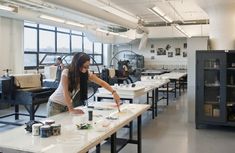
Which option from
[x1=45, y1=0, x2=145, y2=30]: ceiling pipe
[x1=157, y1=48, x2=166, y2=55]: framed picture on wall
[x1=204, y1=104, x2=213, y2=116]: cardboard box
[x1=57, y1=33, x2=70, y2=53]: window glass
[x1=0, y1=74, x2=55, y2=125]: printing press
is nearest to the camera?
[x1=45, y1=0, x2=145, y2=30]: ceiling pipe

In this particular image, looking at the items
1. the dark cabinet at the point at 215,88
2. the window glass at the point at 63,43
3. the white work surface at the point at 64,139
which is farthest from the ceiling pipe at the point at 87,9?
the window glass at the point at 63,43

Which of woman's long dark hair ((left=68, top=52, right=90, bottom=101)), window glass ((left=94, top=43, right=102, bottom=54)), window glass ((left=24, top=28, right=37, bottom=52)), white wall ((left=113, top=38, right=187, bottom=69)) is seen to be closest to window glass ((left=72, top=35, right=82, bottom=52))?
window glass ((left=94, top=43, right=102, bottom=54))

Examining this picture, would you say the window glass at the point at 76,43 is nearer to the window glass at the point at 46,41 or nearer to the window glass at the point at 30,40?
the window glass at the point at 46,41

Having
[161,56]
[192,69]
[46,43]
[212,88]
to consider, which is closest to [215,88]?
[212,88]

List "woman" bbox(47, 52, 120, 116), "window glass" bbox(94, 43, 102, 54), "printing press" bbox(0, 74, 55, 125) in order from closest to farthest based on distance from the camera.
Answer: "woman" bbox(47, 52, 120, 116)
"printing press" bbox(0, 74, 55, 125)
"window glass" bbox(94, 43, 102, 54)

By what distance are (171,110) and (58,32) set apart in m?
6.31

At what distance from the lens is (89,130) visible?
2443 mm

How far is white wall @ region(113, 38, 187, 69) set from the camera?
46.4ft

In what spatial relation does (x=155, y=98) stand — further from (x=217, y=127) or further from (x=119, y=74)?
(x=119, y=74)

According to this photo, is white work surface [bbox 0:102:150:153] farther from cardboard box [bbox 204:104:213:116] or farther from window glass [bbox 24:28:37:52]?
window glass [bbox 24:28:37:52]

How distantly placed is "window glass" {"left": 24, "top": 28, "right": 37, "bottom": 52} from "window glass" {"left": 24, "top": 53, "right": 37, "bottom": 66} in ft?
0.61

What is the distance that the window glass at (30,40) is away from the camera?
A: 966cm

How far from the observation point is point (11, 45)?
8758mm

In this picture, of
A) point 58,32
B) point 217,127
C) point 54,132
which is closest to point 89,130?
point 54,132
